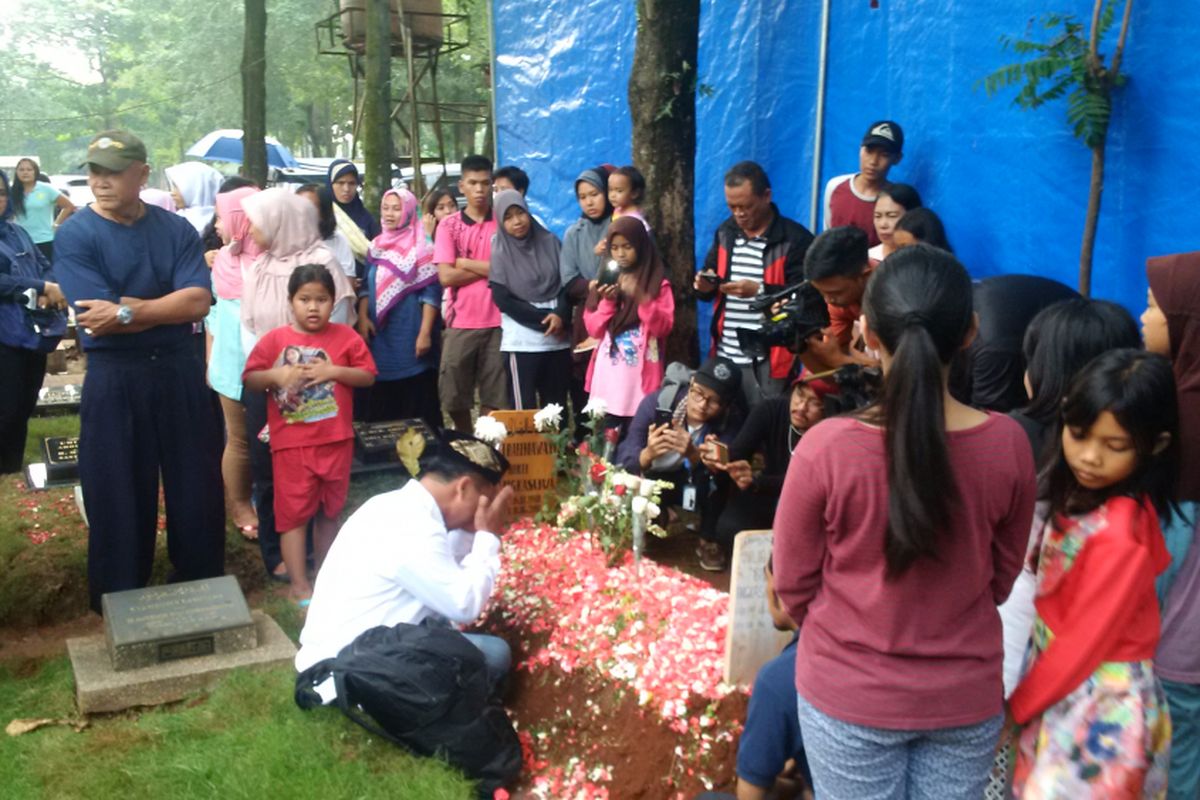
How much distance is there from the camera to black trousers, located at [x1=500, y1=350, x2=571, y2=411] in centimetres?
646

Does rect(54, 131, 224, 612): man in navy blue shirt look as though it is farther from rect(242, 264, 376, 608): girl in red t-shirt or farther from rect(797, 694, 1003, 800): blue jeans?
rect(797, 694, 1003, 800): blue jeans

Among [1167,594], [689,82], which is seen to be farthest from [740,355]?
[1167,594]

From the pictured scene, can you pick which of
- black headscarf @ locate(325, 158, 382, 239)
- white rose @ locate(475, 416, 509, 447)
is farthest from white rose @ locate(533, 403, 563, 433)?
black headscarf @ locate(325, 158, 382, 239)


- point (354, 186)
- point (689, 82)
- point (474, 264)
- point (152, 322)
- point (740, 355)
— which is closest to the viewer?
point (152, 322)

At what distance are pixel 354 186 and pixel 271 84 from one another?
31.9 m

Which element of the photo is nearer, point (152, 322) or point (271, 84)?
point (152, 322)

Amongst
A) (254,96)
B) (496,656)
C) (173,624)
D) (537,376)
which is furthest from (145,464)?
(254,96)

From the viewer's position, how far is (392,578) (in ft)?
12.5

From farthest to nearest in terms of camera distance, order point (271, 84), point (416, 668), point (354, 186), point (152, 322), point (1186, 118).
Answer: point (271, 84)
point (354, 186)
point (152, 322)
point (1186, 118)
point (416, 668)

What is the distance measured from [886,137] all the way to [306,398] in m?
3.12

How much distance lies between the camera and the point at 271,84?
36750 millimetres

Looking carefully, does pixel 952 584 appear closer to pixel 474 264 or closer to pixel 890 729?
pixel 890 729

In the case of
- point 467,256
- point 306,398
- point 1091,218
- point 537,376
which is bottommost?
point 537,376

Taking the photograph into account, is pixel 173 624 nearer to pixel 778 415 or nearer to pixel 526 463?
pixel 526 463
